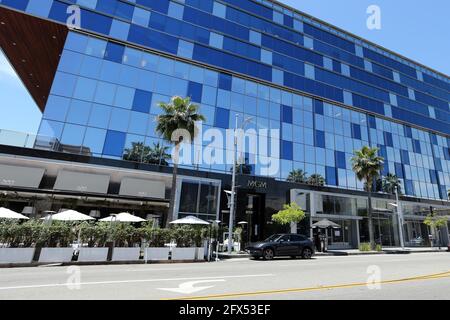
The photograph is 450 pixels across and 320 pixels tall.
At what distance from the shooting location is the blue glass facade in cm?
2594

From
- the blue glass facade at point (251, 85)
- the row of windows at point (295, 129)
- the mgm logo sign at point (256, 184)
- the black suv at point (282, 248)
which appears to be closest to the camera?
the black suv at point (282, 248)

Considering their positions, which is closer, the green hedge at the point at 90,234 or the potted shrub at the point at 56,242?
the green hedge at the point at 90,234

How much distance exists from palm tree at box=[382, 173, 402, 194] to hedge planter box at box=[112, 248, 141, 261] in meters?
37.2

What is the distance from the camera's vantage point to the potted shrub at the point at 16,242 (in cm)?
1352

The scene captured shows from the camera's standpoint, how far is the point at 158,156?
26.9m

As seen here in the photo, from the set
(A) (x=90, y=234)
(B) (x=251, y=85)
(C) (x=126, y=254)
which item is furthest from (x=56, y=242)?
(B) (x=251, y=85)

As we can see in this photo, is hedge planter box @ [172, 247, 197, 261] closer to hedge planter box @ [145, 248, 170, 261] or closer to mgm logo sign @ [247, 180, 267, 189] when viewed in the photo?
hedge planter box @ [145, 248, 170, 261]

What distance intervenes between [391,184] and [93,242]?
41169 millimetres

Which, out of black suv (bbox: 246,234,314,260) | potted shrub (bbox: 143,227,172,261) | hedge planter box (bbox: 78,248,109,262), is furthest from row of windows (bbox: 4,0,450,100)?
black suv (bbox: 246,234,314,260)

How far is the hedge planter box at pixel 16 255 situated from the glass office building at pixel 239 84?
10.8 m

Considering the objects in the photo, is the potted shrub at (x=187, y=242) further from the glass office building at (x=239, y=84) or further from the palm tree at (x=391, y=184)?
the palm tree at (x=391, y=184)

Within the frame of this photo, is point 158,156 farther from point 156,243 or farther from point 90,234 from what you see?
point 90,234

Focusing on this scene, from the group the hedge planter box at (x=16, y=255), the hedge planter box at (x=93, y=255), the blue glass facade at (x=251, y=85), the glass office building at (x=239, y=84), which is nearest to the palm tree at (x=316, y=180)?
the blue glass facade at (x=251, y=85)

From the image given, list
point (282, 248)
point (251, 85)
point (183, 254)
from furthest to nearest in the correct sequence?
point (251, 85) → point (282, 248) → point (183, 254)
